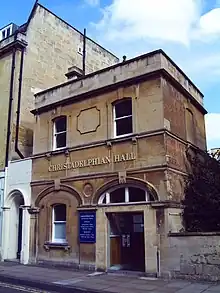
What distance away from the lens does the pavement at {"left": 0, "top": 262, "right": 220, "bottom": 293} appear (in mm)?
9102

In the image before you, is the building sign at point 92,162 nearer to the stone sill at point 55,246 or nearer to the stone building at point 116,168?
the stone building at point 116,168

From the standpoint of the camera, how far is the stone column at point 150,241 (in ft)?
35.9

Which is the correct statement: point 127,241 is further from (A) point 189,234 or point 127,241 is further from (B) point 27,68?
(B) point 27,68

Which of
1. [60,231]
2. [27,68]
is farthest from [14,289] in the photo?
[27,68]

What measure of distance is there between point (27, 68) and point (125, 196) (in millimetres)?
10330

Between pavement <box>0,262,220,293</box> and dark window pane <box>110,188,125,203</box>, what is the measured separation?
2.65m

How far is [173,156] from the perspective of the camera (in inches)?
480

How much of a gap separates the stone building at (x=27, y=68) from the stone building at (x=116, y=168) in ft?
9.04

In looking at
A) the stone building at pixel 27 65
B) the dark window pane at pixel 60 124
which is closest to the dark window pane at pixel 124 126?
the dark window pane at pixel 60 124

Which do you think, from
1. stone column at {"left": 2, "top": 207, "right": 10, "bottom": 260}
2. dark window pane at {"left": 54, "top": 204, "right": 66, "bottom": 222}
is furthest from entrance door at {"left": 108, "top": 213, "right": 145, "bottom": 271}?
stone column at {"left": 2, "top": 207, "right": 10, "bottom": 260}

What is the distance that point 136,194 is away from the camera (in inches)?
480

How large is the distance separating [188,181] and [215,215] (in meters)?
1.84

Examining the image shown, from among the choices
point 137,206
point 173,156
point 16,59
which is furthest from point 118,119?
point 16,59

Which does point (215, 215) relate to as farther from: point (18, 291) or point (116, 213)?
point (18, 291)
